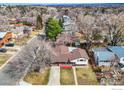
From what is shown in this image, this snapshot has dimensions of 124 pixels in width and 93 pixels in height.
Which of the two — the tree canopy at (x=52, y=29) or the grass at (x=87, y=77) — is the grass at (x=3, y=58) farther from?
the grass at (x=87, y=77)

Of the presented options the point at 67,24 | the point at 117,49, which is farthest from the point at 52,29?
the point at 117,49

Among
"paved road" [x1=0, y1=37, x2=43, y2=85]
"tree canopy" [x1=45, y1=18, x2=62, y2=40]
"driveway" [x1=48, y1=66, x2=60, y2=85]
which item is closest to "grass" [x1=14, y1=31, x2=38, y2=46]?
"paved road" [x1=0, y1=37, x2=43, y2=85]

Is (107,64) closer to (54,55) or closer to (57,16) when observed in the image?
(54,55)

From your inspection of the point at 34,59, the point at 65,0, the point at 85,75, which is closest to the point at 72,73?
the point at 85,75

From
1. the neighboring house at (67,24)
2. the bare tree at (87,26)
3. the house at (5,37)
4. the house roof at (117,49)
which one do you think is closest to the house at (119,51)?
the house roof at (117,49)

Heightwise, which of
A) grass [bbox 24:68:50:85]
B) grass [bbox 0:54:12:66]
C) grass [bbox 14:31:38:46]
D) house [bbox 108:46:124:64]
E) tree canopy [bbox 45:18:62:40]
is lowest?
grass [bbox 24:68:50:85]

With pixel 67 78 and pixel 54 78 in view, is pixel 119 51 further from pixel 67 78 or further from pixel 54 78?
pixel 54 78

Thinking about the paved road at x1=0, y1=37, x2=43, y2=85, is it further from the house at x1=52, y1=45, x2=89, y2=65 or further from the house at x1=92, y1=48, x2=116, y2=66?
the house at x1=92, y1=48, x2=116, y2=66
